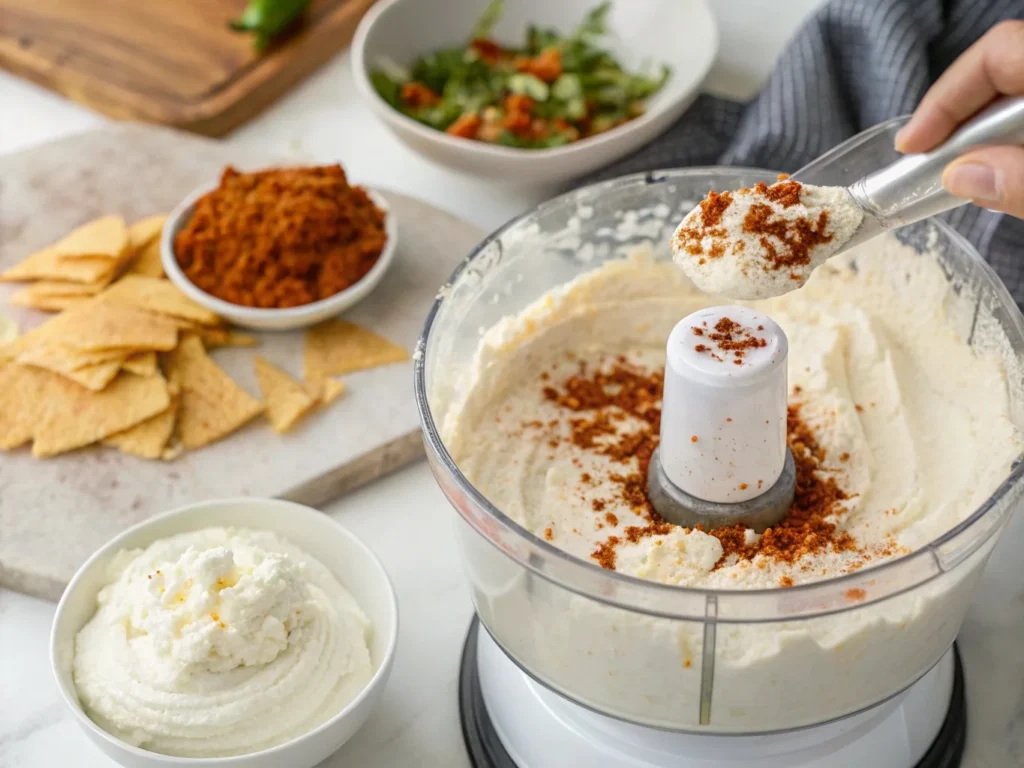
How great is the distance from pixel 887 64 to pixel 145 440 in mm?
1174

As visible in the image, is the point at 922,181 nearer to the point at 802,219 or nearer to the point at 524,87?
the point at 802,219

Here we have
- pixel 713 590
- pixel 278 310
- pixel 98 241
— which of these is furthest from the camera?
pixel 98 241

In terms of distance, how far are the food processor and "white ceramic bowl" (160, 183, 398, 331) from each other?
447mm

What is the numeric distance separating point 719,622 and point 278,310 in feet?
3.18

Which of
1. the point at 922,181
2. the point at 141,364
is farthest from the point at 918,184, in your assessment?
the point at 141,364

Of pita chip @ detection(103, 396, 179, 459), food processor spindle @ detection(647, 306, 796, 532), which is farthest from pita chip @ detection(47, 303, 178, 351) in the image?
food processor spindle @ detection(647, 306, 796, 532)

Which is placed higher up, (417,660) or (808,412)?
(808,412)

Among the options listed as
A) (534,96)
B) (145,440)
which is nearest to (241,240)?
(145,440)

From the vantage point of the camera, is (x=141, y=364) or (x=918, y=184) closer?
(x=918, y=184)

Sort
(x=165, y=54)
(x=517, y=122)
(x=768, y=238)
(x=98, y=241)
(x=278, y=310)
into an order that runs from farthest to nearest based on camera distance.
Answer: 1. (x=165, y=54)
2. (x=517, y=122)
3. (x=98, y=241)
4. (x=278, y=310)
5. (x=768, y=238)

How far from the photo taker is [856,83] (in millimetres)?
1736

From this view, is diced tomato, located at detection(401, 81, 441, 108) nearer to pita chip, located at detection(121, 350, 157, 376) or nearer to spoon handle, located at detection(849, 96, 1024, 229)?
pita chip, located at detection(121, 350, 157, 376)

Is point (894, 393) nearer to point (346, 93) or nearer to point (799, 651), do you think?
point (799, 651)

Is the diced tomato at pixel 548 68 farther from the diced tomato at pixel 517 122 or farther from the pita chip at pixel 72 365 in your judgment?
the pita chip at pixel 72 365
